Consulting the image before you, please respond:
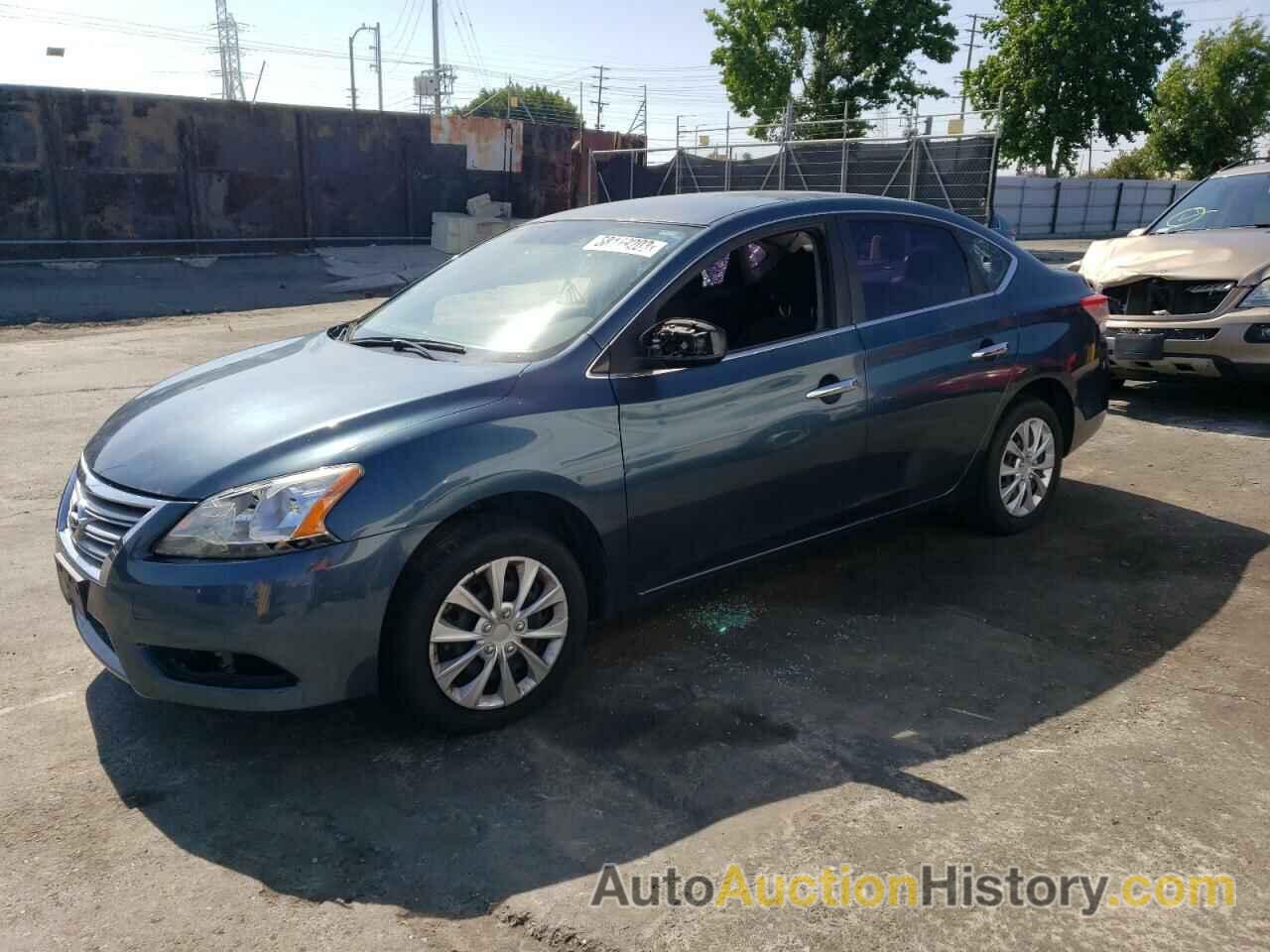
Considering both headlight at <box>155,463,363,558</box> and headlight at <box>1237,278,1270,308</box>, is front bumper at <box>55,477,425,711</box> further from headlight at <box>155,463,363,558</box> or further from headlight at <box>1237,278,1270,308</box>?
headlight at <box>1237,278,1270,308</box>

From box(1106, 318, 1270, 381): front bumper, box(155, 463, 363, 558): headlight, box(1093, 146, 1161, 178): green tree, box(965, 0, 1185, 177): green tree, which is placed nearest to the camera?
box(155, 463, 363, 558): headlight

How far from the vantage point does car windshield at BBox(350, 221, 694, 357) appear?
12.7 feet

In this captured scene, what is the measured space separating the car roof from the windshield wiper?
0.99 m

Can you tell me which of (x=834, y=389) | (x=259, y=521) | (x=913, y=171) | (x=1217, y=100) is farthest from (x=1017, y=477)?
(x=1217, y=100)

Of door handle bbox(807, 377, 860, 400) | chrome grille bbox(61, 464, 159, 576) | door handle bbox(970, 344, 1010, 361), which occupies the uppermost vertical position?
door handle bbox(970, 344, 1010, 361)

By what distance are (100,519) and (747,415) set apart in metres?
2.25

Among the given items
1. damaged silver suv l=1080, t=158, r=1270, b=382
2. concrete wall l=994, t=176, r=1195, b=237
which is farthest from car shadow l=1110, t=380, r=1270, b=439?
concrete wall l=994, t=176, r=1195, b=237

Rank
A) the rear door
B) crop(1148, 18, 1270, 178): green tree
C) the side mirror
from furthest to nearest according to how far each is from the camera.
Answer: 1. crop(1148, 18, 1270, 178): green tree
2. the rear door
3. the side mirror

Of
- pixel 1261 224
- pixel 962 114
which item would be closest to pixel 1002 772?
pixel 1261 224

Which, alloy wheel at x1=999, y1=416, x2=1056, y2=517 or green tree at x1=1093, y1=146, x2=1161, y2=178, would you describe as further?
green tree at x1=1093, y1=146, x2=1161, y2=178

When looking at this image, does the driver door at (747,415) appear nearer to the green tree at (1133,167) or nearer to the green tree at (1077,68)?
the green tree at (1077,68)

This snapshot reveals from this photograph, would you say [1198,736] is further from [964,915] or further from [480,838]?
[480,838]

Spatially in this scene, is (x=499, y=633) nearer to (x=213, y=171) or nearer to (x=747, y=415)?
(x=747, y=415)

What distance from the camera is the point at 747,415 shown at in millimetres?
4008
